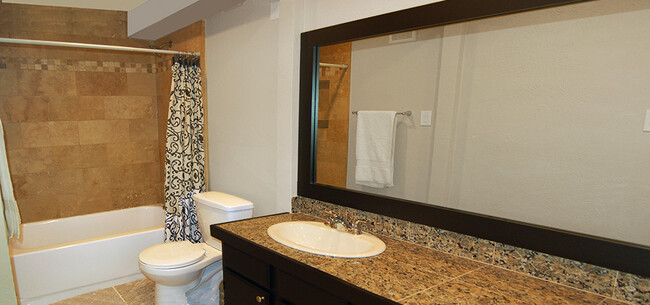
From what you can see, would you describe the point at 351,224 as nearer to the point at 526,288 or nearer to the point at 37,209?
the point at 526,288

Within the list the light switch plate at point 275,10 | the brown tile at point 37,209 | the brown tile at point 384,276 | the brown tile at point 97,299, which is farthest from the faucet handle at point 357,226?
the brown tile at point 37,209

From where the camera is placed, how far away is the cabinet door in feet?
5.13

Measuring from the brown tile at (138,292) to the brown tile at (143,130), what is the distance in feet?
5.16

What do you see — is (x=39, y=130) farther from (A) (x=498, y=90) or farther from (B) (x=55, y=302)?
(A) (x=498, y=90)

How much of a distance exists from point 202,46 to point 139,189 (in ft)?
6.19

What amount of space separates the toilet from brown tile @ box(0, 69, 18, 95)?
7.04ft

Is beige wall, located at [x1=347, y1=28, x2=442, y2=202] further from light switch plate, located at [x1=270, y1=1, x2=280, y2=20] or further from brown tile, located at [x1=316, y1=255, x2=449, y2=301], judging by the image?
light switch plate, located at [x1=270, y1=1, x2=280, y2=20]

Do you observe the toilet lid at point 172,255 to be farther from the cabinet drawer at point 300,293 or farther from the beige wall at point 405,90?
the beige wall at point 405,90

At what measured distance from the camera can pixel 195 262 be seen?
2.30 meters

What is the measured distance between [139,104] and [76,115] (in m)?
0.58

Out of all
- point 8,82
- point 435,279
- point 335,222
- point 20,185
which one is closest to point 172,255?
point 335,222

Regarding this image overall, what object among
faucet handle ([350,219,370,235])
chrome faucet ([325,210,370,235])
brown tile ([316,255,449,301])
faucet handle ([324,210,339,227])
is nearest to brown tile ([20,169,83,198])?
faucet handle ([324,210,339,227])

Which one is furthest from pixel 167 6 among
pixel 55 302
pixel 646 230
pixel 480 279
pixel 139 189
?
pixel 646 230

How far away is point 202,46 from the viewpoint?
9.91 ft
